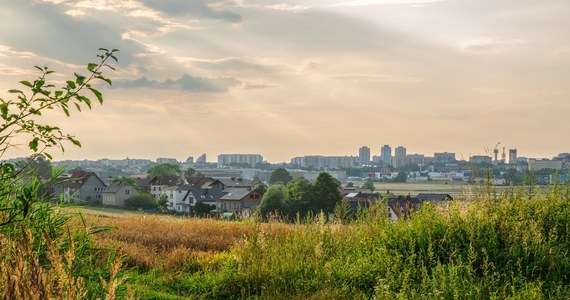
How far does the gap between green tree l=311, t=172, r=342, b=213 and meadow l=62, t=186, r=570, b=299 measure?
108ft

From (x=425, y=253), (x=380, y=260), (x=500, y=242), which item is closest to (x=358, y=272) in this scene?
(x=380, y=260)

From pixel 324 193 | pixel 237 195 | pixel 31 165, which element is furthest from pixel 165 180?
pixel 31 165

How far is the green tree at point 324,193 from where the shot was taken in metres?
44.8

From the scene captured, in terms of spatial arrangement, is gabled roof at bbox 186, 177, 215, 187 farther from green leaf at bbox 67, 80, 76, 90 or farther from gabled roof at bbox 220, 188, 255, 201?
green leaf at bbox 67, 80, 76, 90

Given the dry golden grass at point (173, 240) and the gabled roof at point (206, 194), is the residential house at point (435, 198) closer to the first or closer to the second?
the dry golden grass at point (173, 240)

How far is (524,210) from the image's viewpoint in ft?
34.6

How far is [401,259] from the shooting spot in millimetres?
9289

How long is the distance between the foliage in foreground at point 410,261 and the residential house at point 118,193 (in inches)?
2573

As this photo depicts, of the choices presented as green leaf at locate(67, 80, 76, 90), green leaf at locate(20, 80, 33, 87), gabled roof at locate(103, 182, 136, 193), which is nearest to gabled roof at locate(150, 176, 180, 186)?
gabled roof at locate(103, 182, 136, 193)

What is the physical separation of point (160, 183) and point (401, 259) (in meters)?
85.1

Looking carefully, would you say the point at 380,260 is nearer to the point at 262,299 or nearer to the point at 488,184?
the point at 262,299

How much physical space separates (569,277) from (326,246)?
12.9ft

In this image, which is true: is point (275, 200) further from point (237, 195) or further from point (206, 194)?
point (206, 194)

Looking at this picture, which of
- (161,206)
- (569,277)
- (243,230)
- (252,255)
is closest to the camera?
(569,277)
